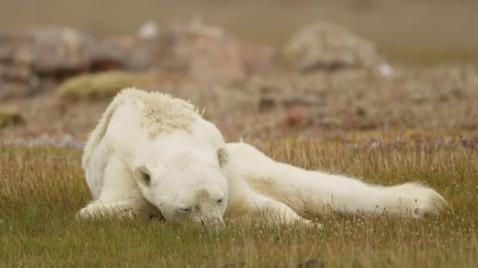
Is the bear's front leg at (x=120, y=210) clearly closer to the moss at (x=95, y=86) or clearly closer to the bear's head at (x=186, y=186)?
the bear's head at (x=186, y=186)

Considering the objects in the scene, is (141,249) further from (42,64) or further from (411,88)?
(42,64)

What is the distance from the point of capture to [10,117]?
32.8 meters

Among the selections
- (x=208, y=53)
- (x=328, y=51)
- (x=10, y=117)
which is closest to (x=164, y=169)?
(x=10, y=117)

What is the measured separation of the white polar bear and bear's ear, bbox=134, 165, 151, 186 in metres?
0.01

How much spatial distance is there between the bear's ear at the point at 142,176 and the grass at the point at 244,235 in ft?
1.41

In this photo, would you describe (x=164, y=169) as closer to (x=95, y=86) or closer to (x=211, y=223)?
(x=211, y=223)

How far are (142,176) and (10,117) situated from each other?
2161cm

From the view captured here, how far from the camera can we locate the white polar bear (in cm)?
1151

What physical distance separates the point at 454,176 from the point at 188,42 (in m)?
37.8

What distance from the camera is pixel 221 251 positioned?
10500 mm

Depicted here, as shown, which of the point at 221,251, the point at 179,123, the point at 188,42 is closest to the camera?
the point at 221,251

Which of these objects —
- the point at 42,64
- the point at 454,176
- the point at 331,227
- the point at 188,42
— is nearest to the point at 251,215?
the point at 331,227

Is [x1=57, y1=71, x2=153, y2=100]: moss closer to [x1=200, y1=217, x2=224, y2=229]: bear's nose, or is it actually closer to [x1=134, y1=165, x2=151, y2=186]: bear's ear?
[x1=134, y1=165, x2=151, y2=186]: bear's ear

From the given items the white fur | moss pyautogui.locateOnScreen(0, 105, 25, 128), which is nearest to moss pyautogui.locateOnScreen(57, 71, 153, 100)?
moss pyautogui.locateOnScreen(0, 105, 25, 128)
